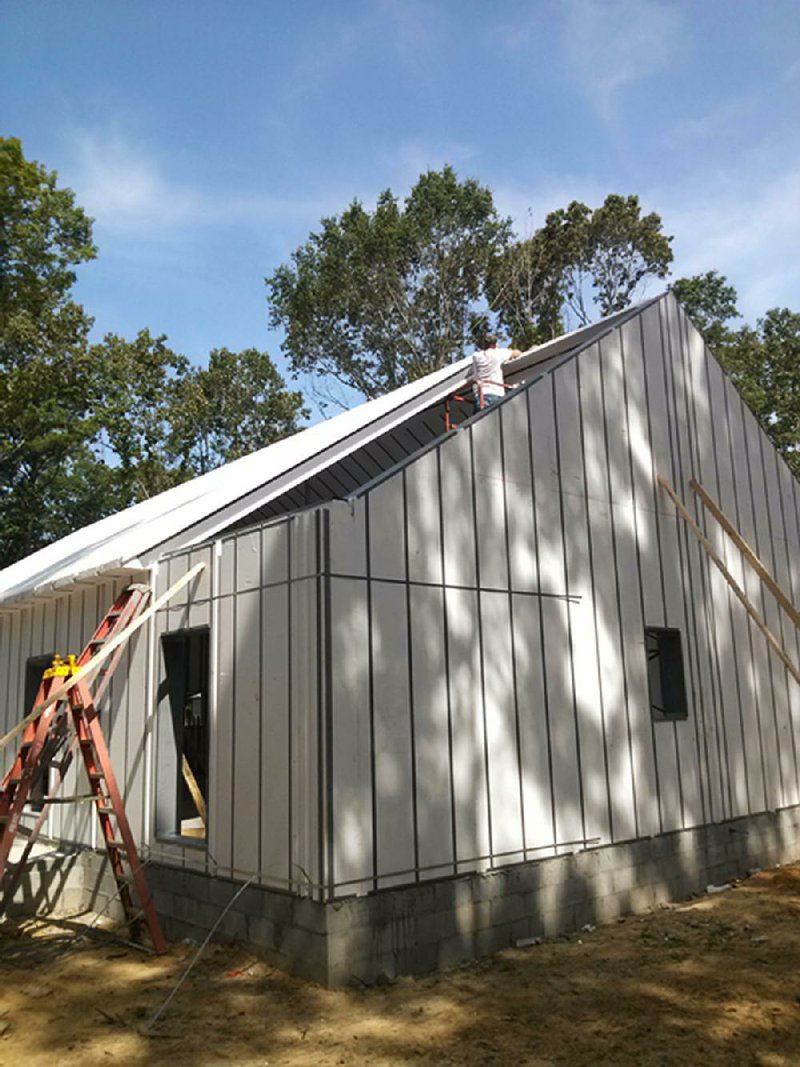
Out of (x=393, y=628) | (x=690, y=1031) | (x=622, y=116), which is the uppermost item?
(x=622, y=116)

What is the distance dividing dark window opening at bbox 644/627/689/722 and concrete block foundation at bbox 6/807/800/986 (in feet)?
4.18

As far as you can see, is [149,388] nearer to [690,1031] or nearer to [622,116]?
[622,116]

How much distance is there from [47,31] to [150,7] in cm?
220

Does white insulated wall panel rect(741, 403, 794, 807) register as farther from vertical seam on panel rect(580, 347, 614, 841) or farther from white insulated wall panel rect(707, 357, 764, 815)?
vertical seam on panel rect(580, 347, 614, 841)

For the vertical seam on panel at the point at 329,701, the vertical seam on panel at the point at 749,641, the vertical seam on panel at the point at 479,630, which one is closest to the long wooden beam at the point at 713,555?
the vertical seam on panel at the point at 749,641

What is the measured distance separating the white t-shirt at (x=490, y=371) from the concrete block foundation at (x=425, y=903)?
5.57 meters

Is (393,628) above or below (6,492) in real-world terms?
below

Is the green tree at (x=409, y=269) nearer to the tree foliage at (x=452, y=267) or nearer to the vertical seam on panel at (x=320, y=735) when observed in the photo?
the tree foliage at (x=452, y=267)

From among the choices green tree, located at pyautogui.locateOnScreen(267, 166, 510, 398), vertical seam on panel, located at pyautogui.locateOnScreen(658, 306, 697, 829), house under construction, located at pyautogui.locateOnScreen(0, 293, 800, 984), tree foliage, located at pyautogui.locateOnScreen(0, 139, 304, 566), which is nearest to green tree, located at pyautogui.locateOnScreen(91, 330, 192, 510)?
tree foliage, located at pyautogui.locateOnScreen(0, 139, 304, 566)

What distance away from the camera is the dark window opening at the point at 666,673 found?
29.2ft

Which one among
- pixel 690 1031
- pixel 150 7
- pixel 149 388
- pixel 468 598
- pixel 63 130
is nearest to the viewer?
pixel 690 1031

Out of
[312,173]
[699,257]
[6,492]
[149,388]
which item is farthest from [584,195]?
[6,492]

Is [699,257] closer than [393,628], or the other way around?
[393,628]

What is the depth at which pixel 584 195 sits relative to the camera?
2780 cm
